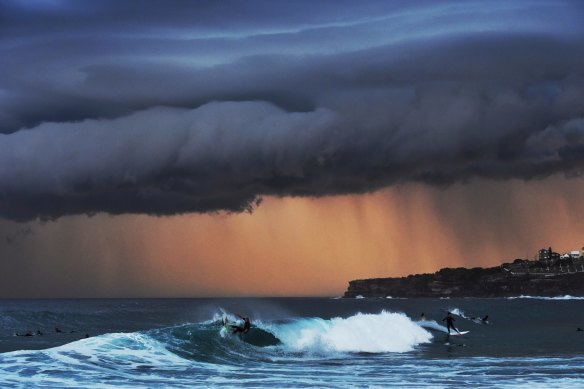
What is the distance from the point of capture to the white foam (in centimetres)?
4734

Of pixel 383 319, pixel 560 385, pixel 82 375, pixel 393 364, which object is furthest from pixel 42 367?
pixel 383 319

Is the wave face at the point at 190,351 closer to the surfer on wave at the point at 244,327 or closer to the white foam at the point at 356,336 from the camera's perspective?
the white foam at the point at 356,336

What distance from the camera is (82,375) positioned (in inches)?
1119

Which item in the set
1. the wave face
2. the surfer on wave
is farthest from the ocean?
the surfer on wave

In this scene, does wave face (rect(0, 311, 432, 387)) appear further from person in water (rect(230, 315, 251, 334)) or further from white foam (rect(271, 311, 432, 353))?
person in water (rect(230, 315, 251, 334))

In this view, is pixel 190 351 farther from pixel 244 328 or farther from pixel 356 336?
pixel 356 336

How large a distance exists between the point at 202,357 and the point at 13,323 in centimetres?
5215

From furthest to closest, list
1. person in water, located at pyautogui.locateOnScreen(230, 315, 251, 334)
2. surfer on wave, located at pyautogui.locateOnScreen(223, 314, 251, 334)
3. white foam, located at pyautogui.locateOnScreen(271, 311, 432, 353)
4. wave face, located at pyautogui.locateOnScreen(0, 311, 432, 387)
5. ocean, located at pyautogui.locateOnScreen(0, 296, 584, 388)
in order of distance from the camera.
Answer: white foam, located at pyautogui.locateOnScreen(271, 311, 432, 353) < surfer on wave, located at pyautogui.locateOnScreen(223, 314, 251, 334) < person in water, located at pyautogui.locateOnScreen(230, 315, 251, 334) < wave face, located at pyautogui.locateOnScreen(0, 311, 432, 387) < ocean, located at pyautogui.locateOnScreen(0, 296, 584, 388)

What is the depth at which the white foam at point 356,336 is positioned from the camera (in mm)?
47344

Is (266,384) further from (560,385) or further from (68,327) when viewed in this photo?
(68,327)

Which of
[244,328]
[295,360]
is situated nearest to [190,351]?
[295,360]

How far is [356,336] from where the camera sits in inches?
1956

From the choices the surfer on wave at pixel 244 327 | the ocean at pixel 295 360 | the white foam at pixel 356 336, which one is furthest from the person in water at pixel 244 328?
the white foam at pixel 356 336

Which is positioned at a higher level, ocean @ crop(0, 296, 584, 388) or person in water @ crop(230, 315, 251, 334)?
person in water @ crop(230, 315, 251, 334)
